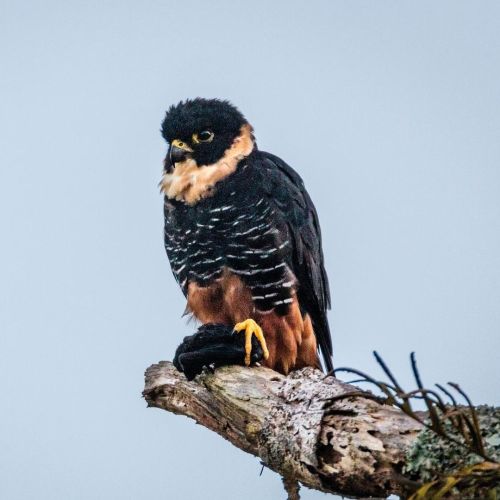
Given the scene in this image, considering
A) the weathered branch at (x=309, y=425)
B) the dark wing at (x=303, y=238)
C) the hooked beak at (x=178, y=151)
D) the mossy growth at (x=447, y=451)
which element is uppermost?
the hooked beak at (x=178, y=151)

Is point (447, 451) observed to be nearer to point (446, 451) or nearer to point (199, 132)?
point (446, 451)

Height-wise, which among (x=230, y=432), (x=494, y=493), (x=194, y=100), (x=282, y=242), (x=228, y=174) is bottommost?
(x=494, y=493)

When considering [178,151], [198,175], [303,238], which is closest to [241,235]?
[303,238]

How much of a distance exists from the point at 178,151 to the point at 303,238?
46.5 inches

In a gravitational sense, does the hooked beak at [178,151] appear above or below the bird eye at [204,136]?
below

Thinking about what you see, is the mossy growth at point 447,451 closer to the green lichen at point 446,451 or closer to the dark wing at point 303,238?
the green lichen at point 446,451

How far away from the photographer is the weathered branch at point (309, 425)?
3350 mm

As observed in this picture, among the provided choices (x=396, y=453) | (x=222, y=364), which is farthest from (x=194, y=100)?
(x=396, y=453)

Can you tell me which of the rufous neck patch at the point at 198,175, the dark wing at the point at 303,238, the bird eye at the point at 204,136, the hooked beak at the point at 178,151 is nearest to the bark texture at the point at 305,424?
the dark wing at the point at 303,238

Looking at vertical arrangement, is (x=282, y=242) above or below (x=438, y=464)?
above

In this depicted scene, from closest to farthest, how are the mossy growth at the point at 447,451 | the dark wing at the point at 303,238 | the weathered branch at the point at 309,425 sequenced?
the mossy growth at the point at 447,451
the weathered branch at the point at 309,425
the dark wing at the point at 303,238

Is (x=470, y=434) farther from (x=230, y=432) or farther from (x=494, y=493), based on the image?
(x=230, y=432)

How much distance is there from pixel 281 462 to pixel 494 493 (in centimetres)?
142

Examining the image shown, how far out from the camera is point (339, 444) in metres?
3.54
